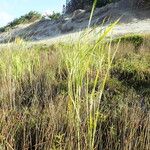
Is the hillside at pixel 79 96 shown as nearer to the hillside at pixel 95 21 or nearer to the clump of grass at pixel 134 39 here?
the clump of grass at pixel 134 39

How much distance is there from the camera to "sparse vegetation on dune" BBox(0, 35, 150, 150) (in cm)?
331

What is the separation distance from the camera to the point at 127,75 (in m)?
6.68

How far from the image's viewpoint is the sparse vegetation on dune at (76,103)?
10.9 ft

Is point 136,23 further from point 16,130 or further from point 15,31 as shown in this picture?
point 16,130

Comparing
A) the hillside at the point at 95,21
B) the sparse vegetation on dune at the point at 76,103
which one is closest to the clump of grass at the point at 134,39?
the sparse vegetation on dune at the point at 76,103

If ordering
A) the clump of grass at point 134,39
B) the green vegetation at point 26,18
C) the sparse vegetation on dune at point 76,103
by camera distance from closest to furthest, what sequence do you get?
the sparse vegetation on dune at point 76,103 → the clump of grass at point 134,39 → the green vegetation at point 26,18

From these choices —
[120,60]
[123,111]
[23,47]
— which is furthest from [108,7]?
[123,111]

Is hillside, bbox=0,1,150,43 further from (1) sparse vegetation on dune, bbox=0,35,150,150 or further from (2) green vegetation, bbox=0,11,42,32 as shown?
(1) sparse vegetation on dune, bbox=0,35,150,150

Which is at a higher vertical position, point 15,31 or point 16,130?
point 16,130

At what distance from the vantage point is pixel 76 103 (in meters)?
3.54

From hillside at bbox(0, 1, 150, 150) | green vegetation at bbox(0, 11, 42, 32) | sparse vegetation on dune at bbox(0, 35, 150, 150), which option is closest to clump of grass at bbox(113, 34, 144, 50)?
hillside at bbox(0, 1, 150, 150)

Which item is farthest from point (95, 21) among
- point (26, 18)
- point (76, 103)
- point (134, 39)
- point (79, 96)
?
point (79, 96)

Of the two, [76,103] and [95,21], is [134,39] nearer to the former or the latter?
[95,21]

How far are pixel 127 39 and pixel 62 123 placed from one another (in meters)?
6.95
